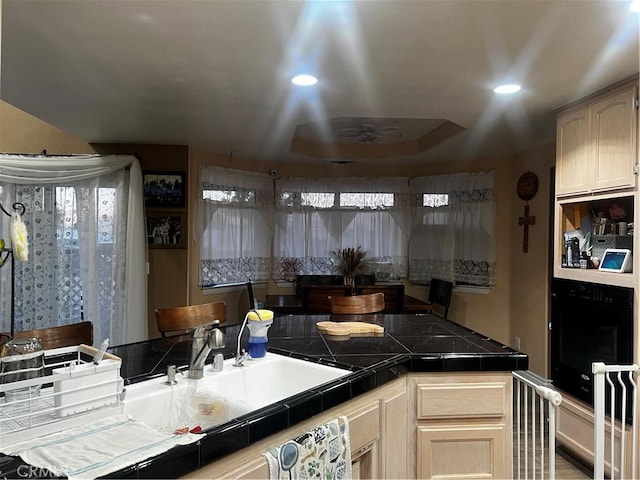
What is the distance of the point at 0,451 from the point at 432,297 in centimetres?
433

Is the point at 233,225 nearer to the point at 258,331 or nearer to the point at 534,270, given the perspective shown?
the point at 258,331

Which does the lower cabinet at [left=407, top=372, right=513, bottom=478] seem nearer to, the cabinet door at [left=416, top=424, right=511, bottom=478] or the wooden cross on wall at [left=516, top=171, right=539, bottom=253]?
the cabinet door at [left=416, top=424, right=511, bottom=478]

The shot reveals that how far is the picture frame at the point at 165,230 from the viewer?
159 inches

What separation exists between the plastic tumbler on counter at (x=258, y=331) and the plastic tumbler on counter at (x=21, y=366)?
794 millimetres

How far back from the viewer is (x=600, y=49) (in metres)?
1.95

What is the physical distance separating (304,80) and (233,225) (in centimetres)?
258

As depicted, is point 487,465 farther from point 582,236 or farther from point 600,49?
point 600,49

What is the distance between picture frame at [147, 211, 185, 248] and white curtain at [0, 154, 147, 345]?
20.2 inches

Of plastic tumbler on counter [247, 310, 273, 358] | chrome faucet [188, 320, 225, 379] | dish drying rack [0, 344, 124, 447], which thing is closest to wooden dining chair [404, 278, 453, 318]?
plastic tumbler on counter [247, 310, 273, 358]

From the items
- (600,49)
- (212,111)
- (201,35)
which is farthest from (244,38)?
(600,49)

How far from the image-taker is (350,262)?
4.92 meters

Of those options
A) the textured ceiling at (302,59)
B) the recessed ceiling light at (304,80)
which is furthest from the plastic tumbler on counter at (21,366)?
the recessed ceiling light at (304,80)

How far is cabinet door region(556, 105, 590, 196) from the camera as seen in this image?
257 centimetres

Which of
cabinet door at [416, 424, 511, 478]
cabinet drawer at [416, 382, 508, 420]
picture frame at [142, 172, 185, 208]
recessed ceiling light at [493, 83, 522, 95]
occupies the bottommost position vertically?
cabinet door at [416, 424, 511, 478]
